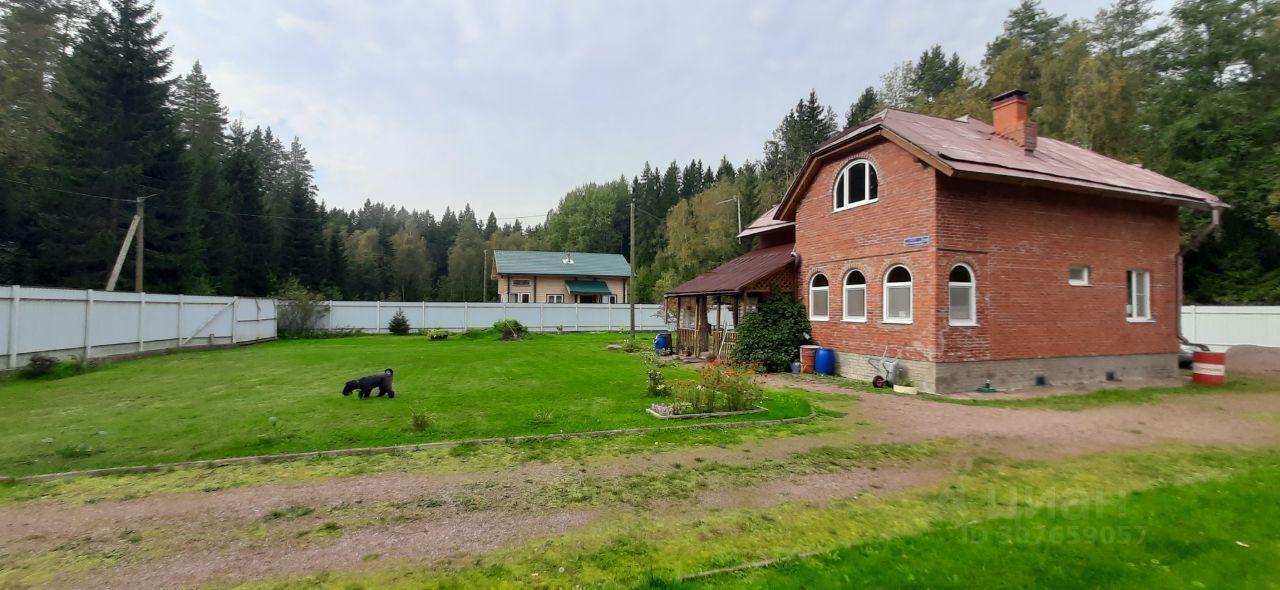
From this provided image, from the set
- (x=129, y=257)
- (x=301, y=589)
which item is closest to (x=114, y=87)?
(x=129, y=257)

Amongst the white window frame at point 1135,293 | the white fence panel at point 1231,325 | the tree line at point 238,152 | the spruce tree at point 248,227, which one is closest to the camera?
the white window frame at point 1135,293

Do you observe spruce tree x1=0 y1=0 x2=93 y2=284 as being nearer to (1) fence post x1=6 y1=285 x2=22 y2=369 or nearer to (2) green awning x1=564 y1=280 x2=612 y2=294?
(1) fence post x1=6 y1=285 x2=22 y2=369

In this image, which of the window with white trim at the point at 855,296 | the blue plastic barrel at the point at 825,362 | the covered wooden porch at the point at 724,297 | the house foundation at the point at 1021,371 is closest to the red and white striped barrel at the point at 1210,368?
the house foundation at the point at 1021,371

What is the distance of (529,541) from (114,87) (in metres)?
38.5

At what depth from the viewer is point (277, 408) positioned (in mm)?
9336

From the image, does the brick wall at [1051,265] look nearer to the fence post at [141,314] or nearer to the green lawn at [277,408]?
the green lawn at [277,408]

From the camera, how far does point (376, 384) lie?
33.7ft

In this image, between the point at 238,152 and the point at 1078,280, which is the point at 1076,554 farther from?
the point at 238,152

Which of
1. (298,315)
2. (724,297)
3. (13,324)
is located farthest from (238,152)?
(724,297)

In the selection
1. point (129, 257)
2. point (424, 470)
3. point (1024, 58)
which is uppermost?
point (1024, 58)

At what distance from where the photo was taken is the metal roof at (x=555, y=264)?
46281 mm

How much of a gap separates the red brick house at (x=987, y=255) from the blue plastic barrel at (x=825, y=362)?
27cm

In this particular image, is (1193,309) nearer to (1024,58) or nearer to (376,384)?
(1024,58)

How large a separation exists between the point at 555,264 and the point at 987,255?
39.0 m
